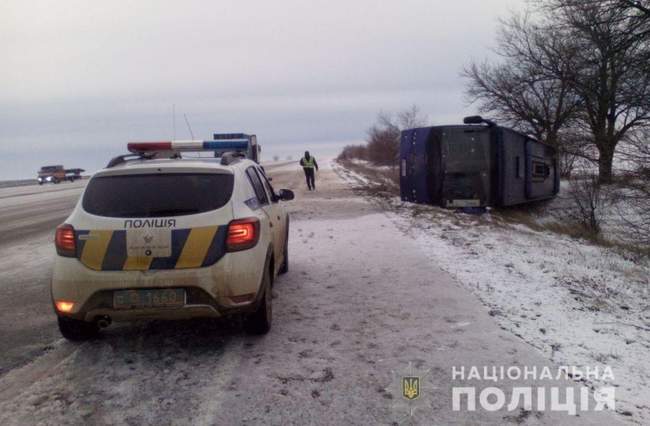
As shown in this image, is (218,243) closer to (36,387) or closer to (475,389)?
(36,387)

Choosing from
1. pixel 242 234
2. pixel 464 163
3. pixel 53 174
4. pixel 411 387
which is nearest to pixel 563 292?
pixel 411 387

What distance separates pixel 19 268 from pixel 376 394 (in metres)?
7.28

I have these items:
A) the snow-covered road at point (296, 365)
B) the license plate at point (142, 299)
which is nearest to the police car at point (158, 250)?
the license plate at point (142, 299)

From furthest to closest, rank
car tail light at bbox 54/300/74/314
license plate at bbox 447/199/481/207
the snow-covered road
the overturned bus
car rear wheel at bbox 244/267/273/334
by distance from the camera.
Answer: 1. license plate at bbox 447/199/481/207
2. the overturned bus
3. car rear wheel at bbox 244/267/273/334
4. car tail light at bbox 54/300/74/314
5. the snow-covered road

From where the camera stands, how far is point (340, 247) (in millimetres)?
9336

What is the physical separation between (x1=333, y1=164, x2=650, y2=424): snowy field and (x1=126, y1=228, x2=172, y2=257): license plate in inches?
130

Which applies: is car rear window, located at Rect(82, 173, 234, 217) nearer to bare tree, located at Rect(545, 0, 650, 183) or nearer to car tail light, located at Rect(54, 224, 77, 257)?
car tail light, located at Rect(54, 224, 77, 257)

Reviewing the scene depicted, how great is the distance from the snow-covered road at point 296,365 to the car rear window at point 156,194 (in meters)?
1.30

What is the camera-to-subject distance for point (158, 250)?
165 inches

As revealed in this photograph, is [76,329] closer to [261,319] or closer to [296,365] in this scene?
[261,319]

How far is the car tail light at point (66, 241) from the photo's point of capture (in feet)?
14.0

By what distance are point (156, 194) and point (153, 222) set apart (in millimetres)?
322

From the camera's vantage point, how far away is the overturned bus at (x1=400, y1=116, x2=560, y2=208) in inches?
546

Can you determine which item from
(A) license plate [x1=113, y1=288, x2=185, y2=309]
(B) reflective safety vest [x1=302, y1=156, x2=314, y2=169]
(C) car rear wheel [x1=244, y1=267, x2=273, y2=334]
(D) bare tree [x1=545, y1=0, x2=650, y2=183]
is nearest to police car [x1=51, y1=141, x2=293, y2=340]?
(A) license plate [x1=113, y1=288, x2=185, y2=309]
